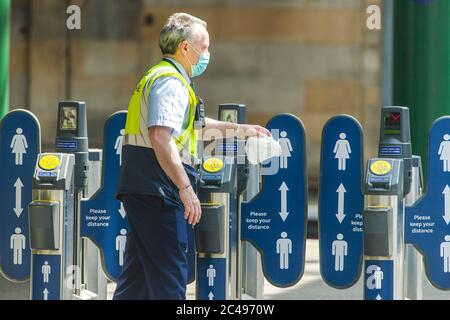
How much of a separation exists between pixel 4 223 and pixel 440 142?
2.51 m

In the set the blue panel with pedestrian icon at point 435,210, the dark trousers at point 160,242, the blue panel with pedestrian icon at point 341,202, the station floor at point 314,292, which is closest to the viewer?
the dark trousers at point 160,242

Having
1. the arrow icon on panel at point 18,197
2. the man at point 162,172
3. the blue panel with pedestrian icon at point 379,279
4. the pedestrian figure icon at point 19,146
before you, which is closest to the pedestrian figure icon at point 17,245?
the arrow icon on panel at point 18,197

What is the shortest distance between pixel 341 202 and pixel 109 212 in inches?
52.2

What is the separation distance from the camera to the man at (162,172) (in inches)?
221

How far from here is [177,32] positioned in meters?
5.87

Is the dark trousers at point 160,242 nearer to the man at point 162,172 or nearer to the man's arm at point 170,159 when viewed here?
the man at point 162,172

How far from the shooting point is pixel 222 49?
47.8 ft

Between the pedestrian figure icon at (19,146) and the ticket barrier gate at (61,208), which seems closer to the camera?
the ticket barrier gate at (61,208)

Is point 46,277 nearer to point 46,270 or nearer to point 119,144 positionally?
point 46,270

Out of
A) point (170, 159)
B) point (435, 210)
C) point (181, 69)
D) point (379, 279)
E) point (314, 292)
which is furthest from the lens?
point (314, 292)

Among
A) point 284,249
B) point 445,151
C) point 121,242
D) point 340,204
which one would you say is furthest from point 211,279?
point 445,151

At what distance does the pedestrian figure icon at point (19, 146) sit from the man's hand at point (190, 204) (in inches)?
64.4
